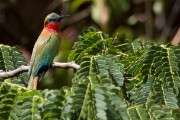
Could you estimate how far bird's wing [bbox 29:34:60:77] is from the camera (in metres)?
3.87

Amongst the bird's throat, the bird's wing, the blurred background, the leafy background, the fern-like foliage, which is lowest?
the leafy background

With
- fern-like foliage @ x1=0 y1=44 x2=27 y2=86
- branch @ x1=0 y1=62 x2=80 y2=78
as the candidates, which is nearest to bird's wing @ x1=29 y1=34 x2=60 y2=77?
fern-like foliage @ x1=0 y1=44 x2=27 y2=86

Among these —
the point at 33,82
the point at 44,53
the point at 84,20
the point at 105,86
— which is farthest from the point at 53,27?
the point at 84,20

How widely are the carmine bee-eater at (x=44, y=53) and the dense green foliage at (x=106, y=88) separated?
9 cm

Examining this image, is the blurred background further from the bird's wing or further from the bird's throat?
the bird's wing

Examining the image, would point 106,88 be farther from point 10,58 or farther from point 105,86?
point 10,58

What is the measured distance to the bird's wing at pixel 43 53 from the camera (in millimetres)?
3871

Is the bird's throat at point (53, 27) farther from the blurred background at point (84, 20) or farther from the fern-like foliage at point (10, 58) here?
the blurred background at point (84, 20)

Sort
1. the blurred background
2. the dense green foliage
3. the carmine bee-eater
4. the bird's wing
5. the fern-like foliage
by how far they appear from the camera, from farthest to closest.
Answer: the blurred background < the bird's wing < the carmine bee-eater < the fern-like foliage < the dense green foliage

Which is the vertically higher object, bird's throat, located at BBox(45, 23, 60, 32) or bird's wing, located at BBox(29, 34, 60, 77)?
bird's throat, located at BBox(45, 23, 60, 32)

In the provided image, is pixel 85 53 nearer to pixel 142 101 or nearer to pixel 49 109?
pixel 142 101

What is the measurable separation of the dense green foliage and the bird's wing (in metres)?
0.19

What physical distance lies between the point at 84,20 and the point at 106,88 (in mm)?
6518

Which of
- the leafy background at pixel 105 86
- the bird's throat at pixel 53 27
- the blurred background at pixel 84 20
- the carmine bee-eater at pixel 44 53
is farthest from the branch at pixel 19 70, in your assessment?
the blurred background at pixel 84 20
